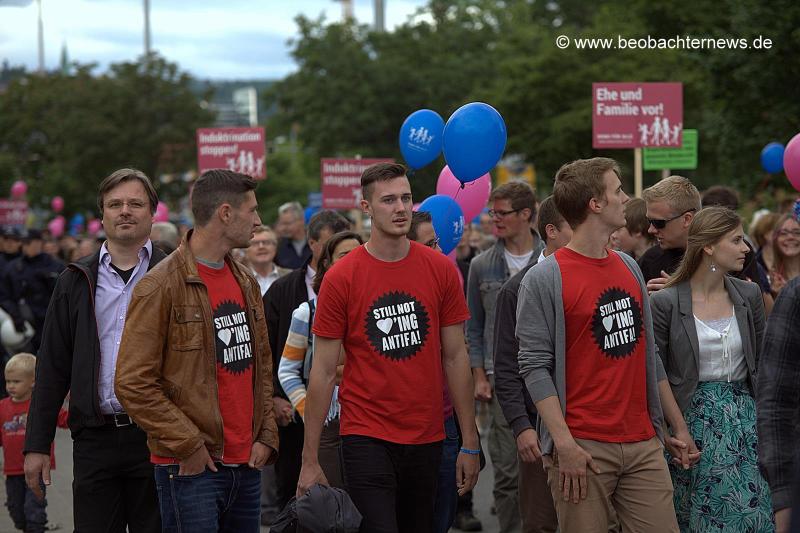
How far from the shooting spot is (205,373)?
496cm

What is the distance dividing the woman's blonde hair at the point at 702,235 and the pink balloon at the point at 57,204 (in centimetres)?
4120

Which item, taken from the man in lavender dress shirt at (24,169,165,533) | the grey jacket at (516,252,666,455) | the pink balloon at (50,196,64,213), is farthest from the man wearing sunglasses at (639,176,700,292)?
the pink balloon at (50,196,64,213)

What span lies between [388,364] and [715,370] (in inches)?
63.2

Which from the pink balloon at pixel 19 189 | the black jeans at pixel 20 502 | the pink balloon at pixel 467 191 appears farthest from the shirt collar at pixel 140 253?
the pink balloon at pixel 19 189

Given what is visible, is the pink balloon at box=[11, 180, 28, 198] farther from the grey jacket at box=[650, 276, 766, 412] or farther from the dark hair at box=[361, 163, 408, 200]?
the grey jacket at box=[650, 276, 766, 412]

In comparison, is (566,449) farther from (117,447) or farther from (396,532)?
(117,447)

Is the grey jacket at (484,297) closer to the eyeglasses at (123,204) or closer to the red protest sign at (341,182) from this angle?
the eyeglasses at (123,204)

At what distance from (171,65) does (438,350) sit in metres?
38.5

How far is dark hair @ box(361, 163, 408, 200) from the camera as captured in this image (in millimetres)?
Result: 5465

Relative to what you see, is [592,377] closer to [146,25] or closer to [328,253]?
[328,253]

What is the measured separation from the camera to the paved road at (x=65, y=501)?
915 centimetres

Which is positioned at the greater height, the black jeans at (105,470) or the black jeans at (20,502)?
the black jeans at (105,470)

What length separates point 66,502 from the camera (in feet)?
33.2

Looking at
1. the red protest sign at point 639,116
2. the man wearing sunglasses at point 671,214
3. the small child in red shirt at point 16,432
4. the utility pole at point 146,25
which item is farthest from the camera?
the utility pole at point 146,25
